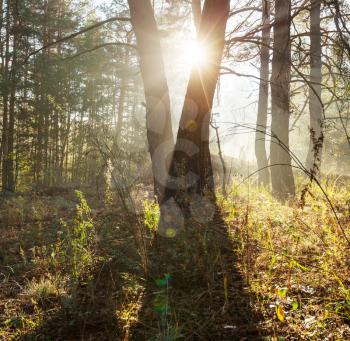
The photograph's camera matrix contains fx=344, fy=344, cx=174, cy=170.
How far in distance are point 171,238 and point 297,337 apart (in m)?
1.99

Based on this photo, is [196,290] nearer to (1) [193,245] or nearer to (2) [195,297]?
(2) [195,297]

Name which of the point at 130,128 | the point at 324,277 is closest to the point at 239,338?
the point at 324,277

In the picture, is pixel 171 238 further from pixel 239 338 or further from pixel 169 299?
pixel 239 338

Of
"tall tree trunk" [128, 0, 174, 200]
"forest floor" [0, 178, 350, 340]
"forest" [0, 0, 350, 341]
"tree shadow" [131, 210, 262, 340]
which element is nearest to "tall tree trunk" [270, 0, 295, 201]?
"forest" [0, 0, 350, 341]

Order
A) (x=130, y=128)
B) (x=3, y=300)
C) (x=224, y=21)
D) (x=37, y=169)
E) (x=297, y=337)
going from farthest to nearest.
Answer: (x=130, y=128)
(x=37, y=169)
(x=224, y=21)
(x=3, y=300)
(x=297, y=337)

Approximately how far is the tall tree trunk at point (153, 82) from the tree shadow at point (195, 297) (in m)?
1.71

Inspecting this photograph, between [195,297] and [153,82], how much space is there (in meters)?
3.35

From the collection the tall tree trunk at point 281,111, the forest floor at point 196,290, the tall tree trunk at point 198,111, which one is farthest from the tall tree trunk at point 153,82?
the tall tree trunk at point 281,111

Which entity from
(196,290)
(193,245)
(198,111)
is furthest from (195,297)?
(198,111)

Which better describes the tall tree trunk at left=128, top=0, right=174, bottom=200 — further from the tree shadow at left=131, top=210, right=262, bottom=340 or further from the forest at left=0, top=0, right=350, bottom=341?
the tree shadow at left=131, top=210, right=262, bottom=340

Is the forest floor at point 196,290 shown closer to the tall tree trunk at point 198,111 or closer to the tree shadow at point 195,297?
the tree shadow at point 195,297

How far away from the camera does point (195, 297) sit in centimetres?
269

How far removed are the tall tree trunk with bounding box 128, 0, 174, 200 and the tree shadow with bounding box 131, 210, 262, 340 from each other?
171 cm

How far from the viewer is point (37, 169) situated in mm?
18188
